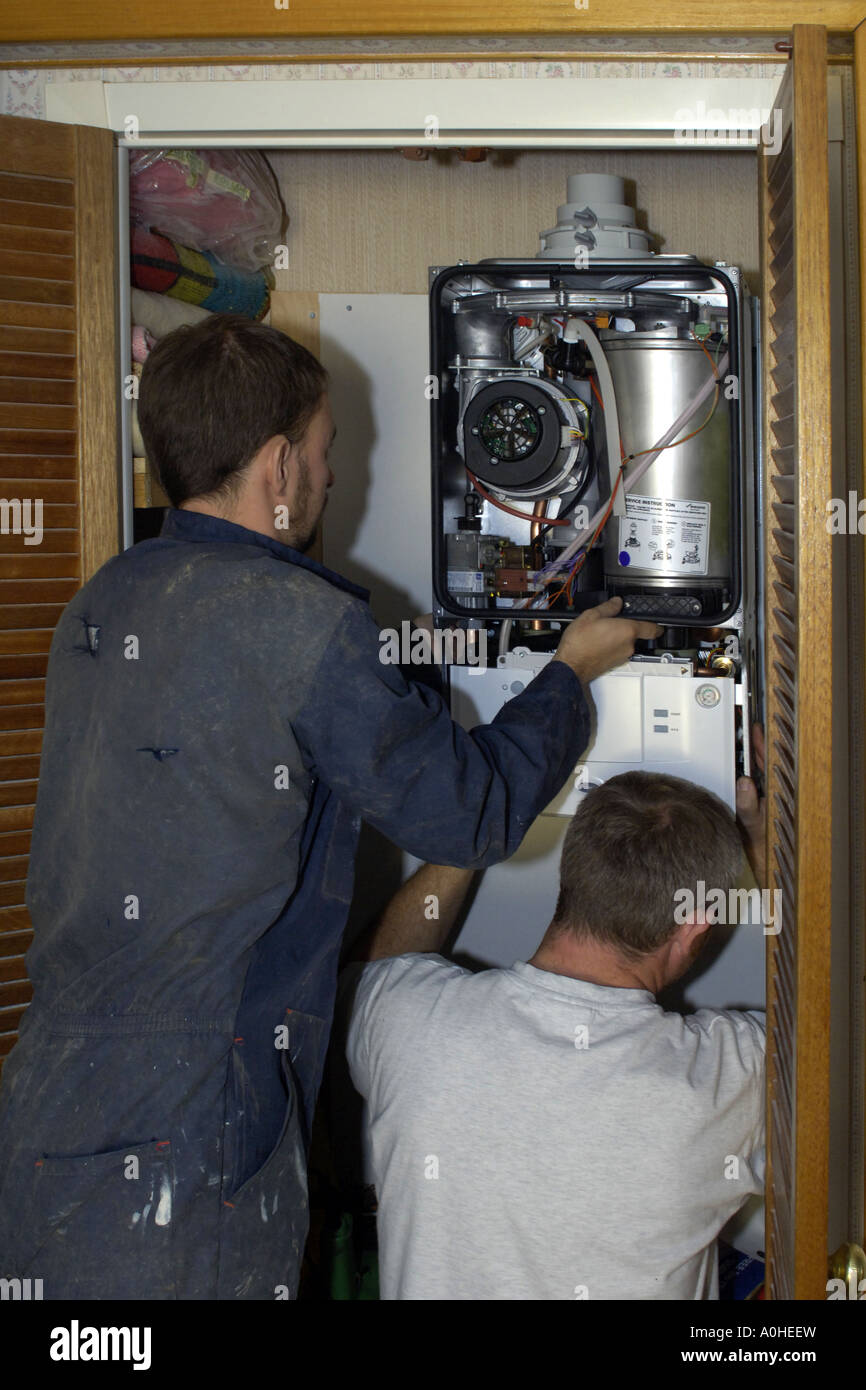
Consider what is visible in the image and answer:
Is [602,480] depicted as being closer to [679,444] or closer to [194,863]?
[679,444]

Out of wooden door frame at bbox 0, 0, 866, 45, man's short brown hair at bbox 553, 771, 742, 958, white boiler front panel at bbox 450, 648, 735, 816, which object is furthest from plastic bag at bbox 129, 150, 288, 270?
man's short brown hair at bbox 553, 771, 742, 958

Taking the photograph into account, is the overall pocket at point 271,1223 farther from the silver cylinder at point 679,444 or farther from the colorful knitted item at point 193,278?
the colorful knitted item at point 193,278

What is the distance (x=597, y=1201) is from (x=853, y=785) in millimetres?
584

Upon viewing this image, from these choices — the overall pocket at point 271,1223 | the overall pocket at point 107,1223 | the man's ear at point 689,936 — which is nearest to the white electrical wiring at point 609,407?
the man's ear at point 689,936

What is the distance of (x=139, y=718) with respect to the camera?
113cm

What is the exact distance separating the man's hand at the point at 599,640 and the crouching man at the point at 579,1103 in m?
0.21

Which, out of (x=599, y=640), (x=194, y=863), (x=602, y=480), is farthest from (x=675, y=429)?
(x=194, y=863)

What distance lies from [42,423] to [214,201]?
497 millimetres

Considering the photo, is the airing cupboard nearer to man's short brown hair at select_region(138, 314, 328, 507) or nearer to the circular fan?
the circular fan

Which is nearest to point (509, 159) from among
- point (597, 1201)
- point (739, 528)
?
point (739, 528)

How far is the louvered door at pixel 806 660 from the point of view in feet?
3.53

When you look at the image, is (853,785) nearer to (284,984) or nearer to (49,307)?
(284,984)

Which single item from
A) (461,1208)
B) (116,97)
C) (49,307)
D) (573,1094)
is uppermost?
(116,97)

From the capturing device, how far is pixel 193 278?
1.62 metres
